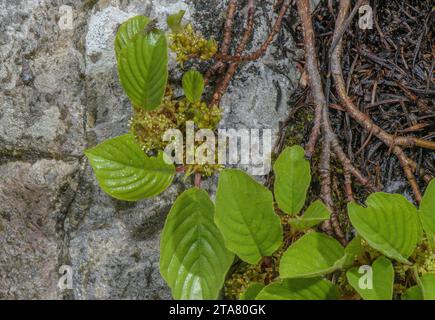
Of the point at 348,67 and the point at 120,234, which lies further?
the point at 348,67

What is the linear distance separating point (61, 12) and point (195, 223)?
1003mm

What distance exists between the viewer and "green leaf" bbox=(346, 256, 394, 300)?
1564 mm

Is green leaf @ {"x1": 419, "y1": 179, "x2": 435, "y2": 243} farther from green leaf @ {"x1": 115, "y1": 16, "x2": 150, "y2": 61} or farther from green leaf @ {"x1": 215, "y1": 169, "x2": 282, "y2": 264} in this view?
green leaf @ {"x1": 115, "y1": 16, "x2": 150, "y2": 61}

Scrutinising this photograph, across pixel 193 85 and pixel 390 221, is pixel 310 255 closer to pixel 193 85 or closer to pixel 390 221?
pixel 390 221

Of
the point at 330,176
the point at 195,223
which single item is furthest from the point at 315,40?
the point at 195,223

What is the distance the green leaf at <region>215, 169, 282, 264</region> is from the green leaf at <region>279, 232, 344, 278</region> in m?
0.09

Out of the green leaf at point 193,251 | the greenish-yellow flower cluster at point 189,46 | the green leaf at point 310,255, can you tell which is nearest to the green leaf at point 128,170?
the green leaf at point 193,251

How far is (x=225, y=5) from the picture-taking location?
6.64 ft

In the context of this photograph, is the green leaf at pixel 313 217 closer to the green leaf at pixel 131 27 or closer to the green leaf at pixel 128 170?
the green leaf at pixel 128 170

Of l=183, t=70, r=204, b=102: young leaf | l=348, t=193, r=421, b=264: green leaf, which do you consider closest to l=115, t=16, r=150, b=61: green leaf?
l=183, t=70, r=204, b=102: young leaf

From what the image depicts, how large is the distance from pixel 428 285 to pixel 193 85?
3.50ft

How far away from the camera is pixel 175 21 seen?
1.76 metres

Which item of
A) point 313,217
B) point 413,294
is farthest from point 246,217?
point 413,294

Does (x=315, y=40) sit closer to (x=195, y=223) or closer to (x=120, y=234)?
(x=195, y=223)
